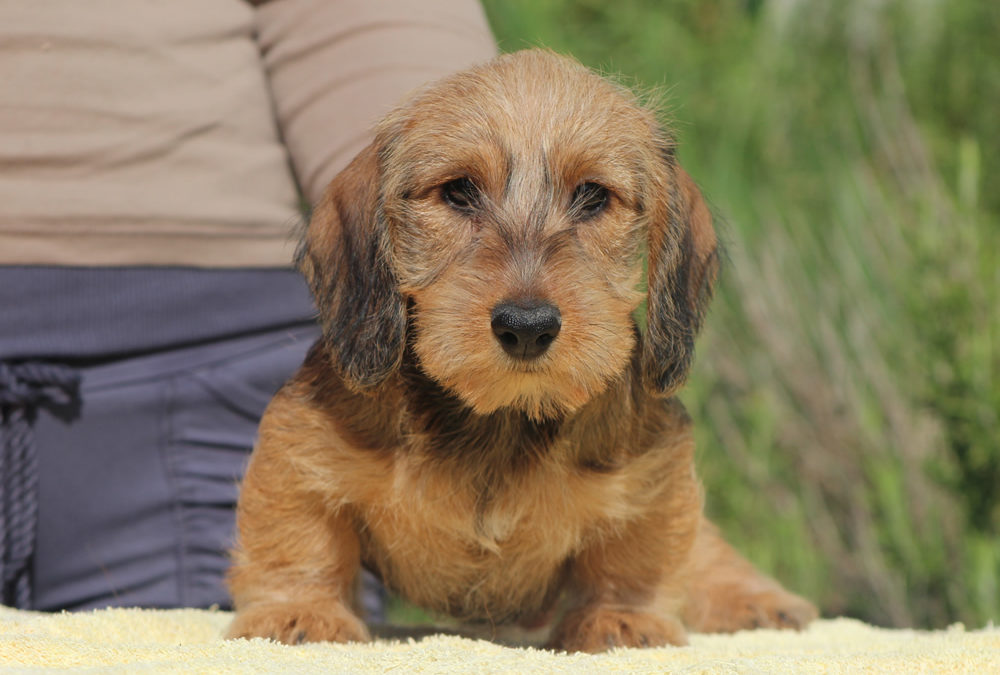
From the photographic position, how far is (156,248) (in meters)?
3.29

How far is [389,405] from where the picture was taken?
269 centimetres

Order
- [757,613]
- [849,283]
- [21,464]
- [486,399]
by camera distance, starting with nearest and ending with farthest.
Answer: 1. [486,399]
2. [21,464]
3. [757,613]
4. [849,283]

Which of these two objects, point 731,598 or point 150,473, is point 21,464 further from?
point 731,598

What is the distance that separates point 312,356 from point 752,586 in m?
1.51

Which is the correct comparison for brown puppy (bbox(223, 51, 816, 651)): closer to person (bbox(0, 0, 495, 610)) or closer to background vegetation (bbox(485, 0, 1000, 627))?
person (bbox(0, 0, 495, 610))

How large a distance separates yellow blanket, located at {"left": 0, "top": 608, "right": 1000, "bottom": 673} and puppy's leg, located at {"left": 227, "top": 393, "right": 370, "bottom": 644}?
15 cm

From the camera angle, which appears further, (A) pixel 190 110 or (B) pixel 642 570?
(A) pixel 190 110

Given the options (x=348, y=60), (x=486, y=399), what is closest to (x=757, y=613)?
(x=486, y=399)

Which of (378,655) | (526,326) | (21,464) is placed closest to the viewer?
(378,655)

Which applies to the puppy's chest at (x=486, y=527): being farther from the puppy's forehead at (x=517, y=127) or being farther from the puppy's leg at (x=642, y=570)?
the puppy's forehead at (x=517, y=127)

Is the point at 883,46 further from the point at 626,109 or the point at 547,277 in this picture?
the point at 547,277

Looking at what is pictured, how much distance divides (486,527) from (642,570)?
1.67ft

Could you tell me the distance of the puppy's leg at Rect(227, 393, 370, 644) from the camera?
271cm

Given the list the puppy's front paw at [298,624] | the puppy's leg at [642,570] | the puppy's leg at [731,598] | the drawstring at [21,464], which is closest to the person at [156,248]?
the drawstring at [21,464]
